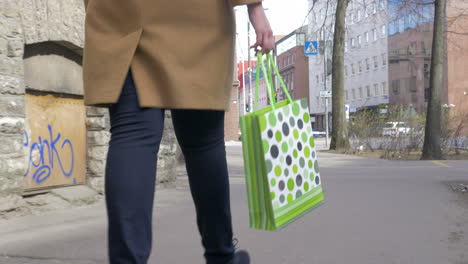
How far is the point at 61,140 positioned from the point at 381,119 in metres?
13.0

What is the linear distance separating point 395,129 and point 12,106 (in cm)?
1284

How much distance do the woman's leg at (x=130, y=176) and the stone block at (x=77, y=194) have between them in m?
3.68

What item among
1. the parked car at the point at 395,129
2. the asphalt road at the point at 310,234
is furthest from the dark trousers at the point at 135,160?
the parked car at the point at 395,129

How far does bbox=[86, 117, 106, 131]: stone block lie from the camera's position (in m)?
6.24

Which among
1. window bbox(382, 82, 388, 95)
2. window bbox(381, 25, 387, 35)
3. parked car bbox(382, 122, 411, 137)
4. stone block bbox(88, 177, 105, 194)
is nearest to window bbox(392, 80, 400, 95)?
window bbox(382, 82, 388, 95)

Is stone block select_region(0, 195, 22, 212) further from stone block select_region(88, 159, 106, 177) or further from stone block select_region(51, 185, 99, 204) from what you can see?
stone block select_region(88, 159, 106, 177)

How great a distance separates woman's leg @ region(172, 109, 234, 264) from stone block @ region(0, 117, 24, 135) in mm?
2763

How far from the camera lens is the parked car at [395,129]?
16.1 metres

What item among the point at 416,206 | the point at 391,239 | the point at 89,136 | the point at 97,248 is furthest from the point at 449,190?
the point at 97,248

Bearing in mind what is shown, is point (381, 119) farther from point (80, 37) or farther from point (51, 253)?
point (51, 253)

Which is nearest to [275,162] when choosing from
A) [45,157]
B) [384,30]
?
[45,157]

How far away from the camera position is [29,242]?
3.96m

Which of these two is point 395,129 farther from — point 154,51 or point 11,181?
point 154,51

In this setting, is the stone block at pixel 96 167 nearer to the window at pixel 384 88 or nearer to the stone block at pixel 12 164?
the stone block at pixel 12 164
